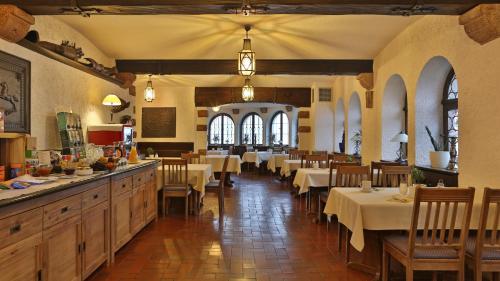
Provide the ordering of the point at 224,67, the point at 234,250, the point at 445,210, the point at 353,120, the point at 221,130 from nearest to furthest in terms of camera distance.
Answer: the point at 445,210 < the point at 234,250 < the point at 224,67 < the point at 353,120 < the point at 221,130

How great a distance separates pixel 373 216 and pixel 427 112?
3001 millimetres

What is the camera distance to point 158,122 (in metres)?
11.5

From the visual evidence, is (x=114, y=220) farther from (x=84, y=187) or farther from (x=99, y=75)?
(x=99, y=75)

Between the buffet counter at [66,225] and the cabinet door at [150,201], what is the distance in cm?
58

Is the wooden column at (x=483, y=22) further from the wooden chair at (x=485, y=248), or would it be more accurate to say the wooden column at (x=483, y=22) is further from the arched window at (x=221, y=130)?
the arched window at (x=221, y=130)

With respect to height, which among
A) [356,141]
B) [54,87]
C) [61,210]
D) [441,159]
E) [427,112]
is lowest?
[61,210]

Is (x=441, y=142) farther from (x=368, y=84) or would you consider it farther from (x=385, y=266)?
(x=385, y=266)

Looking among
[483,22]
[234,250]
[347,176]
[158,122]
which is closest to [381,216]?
[234,250]

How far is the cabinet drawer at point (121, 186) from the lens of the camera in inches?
154

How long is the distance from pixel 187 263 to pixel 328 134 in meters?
8.19

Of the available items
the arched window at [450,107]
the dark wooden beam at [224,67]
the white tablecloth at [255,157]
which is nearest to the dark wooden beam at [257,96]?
the white tablecloth at [255,157]

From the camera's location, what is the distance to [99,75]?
20.8ft

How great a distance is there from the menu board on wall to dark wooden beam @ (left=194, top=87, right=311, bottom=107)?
0.93 m

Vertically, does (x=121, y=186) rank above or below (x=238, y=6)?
below
